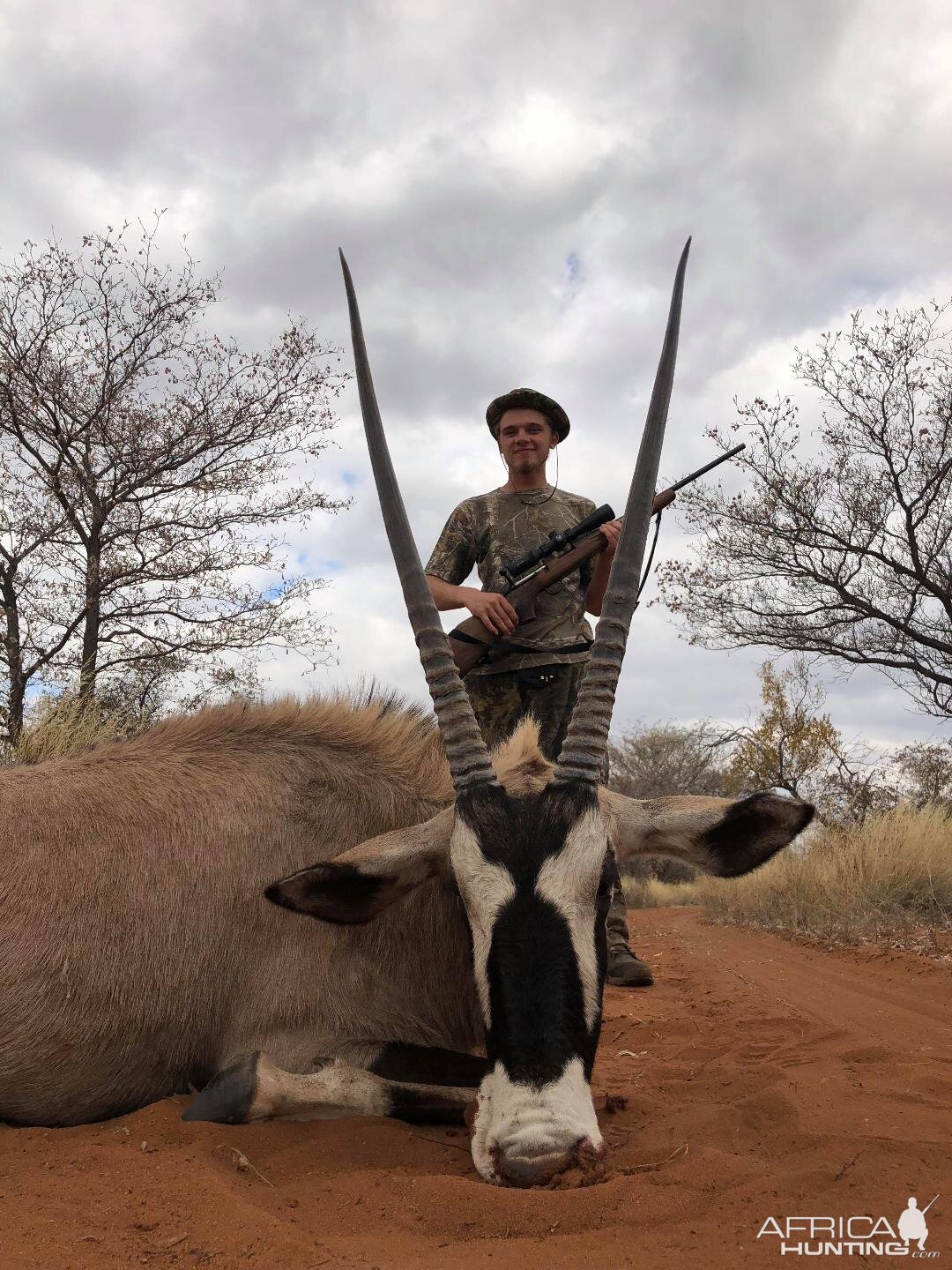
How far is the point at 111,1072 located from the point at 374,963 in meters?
1.03

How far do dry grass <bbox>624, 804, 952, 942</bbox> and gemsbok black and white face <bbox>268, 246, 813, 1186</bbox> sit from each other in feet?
16.7

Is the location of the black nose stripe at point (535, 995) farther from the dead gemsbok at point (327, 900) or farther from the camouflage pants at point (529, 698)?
the camouflage pants at point (529, 698)

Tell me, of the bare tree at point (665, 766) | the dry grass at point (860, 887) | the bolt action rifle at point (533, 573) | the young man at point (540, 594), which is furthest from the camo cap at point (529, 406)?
the bare tree at point (665, 766)

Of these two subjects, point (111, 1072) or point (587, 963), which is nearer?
point (587, 963)

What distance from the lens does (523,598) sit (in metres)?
5.72

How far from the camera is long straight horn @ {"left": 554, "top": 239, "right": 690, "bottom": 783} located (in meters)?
3.42

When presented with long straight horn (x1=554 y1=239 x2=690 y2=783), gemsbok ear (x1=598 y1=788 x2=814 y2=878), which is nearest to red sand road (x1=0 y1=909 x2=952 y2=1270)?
gemsbok ear (x1=598 y1=788 x2=814 y2=878)

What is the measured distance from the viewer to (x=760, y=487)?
57.9ft

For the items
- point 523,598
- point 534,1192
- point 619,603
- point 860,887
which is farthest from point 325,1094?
point 860,887

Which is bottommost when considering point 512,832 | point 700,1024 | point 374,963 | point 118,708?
point 700,1024

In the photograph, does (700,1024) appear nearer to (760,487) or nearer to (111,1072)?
(111,1072)

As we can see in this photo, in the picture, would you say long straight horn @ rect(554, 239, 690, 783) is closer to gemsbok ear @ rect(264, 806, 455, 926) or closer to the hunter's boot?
gemsbok ear @ rect(264, 806, 455, 926)

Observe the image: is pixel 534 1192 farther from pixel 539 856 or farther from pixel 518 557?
pixel 518 557

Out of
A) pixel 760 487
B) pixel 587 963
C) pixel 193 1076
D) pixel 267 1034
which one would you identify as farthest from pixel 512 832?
pixel 760 487
